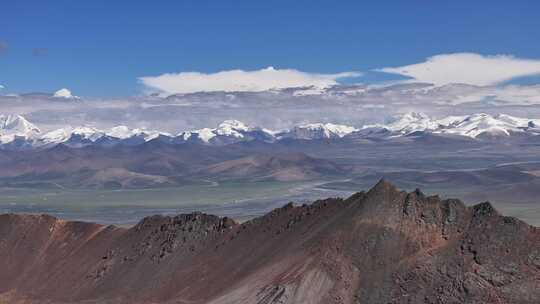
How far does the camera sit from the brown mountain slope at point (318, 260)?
84.8 m

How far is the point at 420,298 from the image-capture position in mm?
83188

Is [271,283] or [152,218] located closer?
[271,283]

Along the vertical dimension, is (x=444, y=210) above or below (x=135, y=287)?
above

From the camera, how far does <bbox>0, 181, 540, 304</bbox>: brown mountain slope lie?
3339 inches

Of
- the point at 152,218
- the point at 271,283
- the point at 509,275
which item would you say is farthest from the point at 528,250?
the point at 152,218

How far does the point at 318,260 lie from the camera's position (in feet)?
296

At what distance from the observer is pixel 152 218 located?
129000 millimetres

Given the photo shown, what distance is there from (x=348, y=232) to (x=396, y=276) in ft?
31.2

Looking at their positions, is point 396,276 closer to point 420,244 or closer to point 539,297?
point 420,244

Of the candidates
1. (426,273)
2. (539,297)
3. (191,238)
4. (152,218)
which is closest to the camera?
(539,297)

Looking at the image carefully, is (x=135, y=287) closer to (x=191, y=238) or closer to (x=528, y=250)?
(x=191, y=238)

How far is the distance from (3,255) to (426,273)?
8016 centimetres

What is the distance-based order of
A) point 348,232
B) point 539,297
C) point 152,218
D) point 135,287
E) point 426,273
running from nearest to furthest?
point 539,297
point 426,273
point 348,232
point 135,287
point 152,218

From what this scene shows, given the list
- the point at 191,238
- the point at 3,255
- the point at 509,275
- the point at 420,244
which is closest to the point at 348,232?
the point at 420,244
